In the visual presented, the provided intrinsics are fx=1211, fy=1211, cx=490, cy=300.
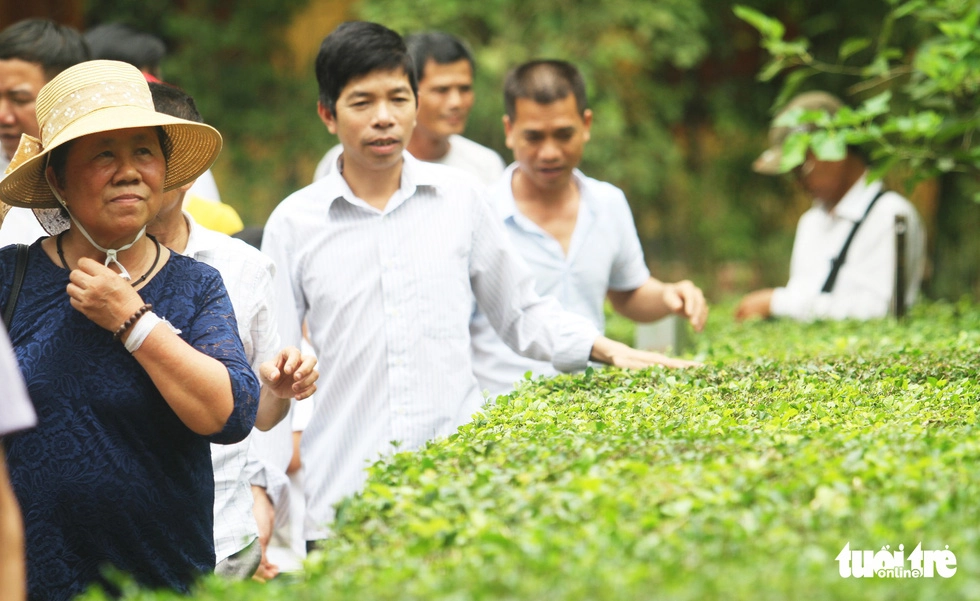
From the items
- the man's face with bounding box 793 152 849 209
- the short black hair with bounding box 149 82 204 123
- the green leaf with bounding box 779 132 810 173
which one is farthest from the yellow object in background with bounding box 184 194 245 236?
the man's face with bounding box 793 152 849 209

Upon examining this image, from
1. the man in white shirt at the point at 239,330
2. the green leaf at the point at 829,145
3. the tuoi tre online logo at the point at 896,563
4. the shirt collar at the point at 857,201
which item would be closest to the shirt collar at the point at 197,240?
the man in white shirt at the point at 239,330

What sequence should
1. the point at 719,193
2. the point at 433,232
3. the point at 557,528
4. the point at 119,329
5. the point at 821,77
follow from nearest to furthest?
the point at 557,528
the point at 119,329
the point at 433,232
the point at 821,77
the point at 719,193

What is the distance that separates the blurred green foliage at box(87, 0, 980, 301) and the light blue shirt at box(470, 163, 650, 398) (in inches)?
231

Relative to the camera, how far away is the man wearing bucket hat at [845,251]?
698 centimetres

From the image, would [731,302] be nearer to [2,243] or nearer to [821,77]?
[821,77]

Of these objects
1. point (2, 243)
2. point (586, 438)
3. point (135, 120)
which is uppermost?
point (135, 120)

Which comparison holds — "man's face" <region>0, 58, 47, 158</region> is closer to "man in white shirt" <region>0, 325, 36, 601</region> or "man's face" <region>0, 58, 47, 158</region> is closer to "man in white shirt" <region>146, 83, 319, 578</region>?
"man in white shirt" <region>146, 83, 319, 578</region>

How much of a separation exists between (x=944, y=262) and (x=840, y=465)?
26.1ft

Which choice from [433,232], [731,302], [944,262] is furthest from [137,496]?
[944,262]

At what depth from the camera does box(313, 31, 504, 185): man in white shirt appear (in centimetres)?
650

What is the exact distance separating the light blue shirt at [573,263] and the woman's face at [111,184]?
2097 mm

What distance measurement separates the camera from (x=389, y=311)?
4371mm

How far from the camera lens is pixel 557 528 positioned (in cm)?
246

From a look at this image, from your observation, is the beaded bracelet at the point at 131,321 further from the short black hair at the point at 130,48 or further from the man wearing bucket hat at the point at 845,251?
the man wearing bucket hat at the point at 845,251
